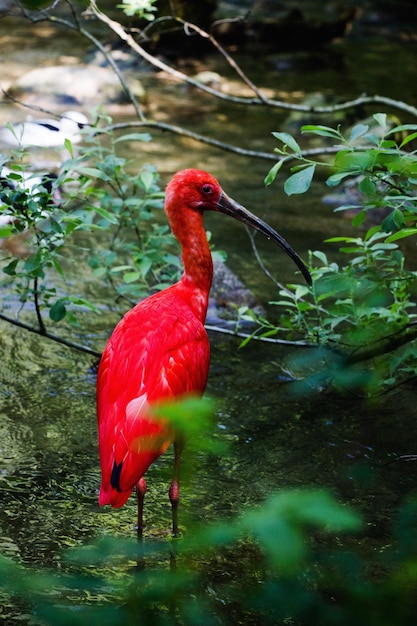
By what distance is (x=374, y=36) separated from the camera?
16.3m

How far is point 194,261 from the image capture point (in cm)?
366

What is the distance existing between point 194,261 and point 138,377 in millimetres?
734

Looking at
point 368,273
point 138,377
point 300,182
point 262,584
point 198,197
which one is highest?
point 300,182

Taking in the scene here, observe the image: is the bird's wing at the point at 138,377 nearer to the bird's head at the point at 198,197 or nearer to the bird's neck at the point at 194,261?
the bird's neck at the point at 194,261

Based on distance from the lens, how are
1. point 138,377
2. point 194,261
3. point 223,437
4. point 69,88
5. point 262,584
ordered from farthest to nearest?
point 69,88, point 194,261, point 138,377, point 223,437, point 262,584

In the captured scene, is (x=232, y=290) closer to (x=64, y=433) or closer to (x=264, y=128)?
(x=64, y=433)

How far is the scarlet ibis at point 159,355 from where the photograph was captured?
9.21 ft

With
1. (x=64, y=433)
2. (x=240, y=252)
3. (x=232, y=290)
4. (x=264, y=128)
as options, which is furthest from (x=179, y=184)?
(x=264, y=128)

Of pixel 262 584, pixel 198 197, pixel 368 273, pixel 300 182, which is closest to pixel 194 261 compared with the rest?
pixel 198 197

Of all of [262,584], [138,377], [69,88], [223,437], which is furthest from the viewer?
[69,88]

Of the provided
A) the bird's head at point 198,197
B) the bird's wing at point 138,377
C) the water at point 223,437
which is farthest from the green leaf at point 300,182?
the bird's head at point 198,197

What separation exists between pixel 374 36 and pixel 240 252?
36.7 feet

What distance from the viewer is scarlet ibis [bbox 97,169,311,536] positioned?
2.81 metres

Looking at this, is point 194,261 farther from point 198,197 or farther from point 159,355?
point 159,355
